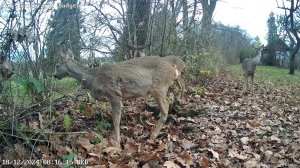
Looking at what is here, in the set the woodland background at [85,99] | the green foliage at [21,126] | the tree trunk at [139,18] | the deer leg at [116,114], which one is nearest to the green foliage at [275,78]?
the woodland background at [85,99]

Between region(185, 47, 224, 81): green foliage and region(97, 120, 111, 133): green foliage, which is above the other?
region(185, 47, 224, 81): green foliage

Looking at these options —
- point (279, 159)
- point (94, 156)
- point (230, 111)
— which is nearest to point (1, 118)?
point (94, 156)

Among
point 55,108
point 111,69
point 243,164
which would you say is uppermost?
point 111,69

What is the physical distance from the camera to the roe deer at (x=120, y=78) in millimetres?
5934

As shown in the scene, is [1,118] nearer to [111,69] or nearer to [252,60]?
[111,69]

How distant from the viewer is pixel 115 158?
4703mm

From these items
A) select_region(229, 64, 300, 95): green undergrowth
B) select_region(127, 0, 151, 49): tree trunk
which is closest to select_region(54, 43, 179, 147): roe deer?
Result: select_region(127, 0, 151, 49): tree trunk

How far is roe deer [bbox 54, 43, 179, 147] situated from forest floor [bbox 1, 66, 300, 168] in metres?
0.41

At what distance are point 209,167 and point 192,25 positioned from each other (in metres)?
10.1

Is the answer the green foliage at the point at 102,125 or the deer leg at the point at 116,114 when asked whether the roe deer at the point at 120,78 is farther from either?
the green foliage at the point at 102,125

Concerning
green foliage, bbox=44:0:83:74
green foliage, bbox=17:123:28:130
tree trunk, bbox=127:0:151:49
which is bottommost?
green foliage, bbox=17:123:28:130

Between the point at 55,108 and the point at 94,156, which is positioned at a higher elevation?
the point at 55,108

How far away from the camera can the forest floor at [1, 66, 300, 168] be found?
4.68m

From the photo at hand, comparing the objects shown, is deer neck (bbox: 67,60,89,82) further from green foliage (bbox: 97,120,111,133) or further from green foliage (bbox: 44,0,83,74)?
green foliage (bbox: 97,120,111,133)
